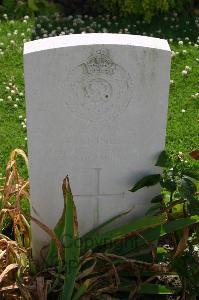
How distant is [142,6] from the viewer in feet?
23.6

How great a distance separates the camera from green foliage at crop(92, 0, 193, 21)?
23.7ft

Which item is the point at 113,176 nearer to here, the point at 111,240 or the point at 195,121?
the point at 111,240

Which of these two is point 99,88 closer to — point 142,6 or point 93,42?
point 93,42

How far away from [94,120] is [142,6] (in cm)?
416

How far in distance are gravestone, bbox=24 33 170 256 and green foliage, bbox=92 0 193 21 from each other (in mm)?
4038

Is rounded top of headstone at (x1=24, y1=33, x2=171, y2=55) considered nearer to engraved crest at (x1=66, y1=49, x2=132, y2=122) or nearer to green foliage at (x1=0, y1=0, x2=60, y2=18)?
engraved crest at (x1=66, y1=49, x2=132, y2=122)

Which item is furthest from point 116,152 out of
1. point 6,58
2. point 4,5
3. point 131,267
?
point 4,5

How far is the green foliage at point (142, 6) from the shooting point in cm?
722

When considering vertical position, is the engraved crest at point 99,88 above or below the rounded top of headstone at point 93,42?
below

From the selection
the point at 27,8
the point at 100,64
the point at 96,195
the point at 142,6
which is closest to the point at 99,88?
the point at 100,64

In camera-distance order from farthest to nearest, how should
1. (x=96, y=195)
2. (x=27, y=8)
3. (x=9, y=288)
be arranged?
(x=27, y=8) → (x=96, y=195) → (x=9, y=288)

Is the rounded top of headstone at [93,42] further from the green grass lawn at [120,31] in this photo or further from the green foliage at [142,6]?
the green foliage at [142,6]

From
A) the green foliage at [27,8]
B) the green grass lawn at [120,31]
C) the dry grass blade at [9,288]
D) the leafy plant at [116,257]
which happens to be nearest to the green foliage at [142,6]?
the green grass lawn at [120,31]

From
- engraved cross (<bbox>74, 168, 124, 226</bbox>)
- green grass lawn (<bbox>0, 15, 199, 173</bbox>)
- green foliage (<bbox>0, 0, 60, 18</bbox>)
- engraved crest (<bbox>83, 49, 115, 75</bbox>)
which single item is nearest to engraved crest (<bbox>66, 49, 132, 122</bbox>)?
engraved crest (<bbox>83, 49, 115, 75</bbox>)
